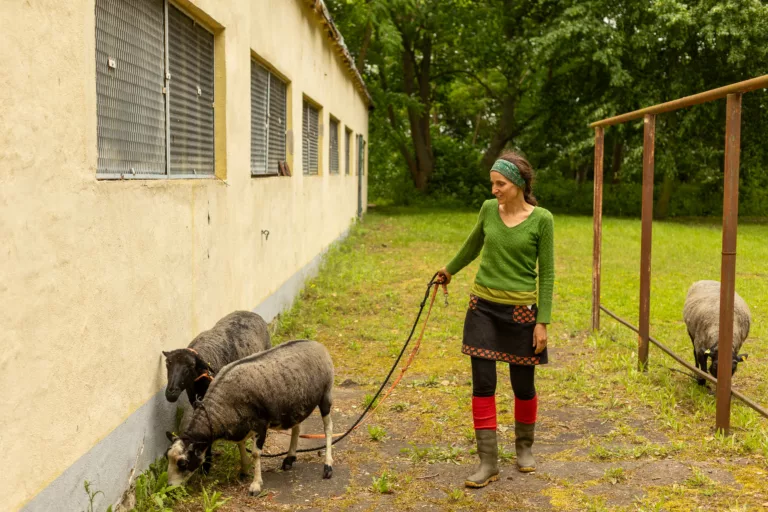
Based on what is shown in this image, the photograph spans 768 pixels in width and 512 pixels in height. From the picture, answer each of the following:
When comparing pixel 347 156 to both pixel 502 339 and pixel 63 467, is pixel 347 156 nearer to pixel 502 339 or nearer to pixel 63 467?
pixel 502 339

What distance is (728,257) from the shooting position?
5.62 meters

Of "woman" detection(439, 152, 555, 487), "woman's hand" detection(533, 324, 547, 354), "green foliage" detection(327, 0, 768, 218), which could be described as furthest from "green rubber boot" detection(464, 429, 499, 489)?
"green foliage" detection(327, 0, 768, 218)

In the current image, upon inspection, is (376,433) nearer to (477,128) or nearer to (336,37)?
(336,37)

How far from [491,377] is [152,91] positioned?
9.84 feet

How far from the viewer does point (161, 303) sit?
202 inches

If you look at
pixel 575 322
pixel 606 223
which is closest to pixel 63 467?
pixel 575 322

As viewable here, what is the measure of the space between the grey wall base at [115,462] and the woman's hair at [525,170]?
2676 millimetres

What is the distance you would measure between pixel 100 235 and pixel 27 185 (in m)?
0.78

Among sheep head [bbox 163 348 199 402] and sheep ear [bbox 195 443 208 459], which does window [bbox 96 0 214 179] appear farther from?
sheep ear [bbox 195 443 208 459]

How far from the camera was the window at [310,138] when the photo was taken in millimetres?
13067

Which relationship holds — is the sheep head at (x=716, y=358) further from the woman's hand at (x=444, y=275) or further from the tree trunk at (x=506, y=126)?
the tree trunk at (x=506, y=126)

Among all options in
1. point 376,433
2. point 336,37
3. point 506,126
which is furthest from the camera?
point 506,126

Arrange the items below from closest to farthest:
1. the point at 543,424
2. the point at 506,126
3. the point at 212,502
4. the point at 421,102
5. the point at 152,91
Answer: the point at 212,502
the point at 152,91
the point at 543,424
the point at 506,126
the point at 421,102

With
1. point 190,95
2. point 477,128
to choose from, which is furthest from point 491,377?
point 477,128
